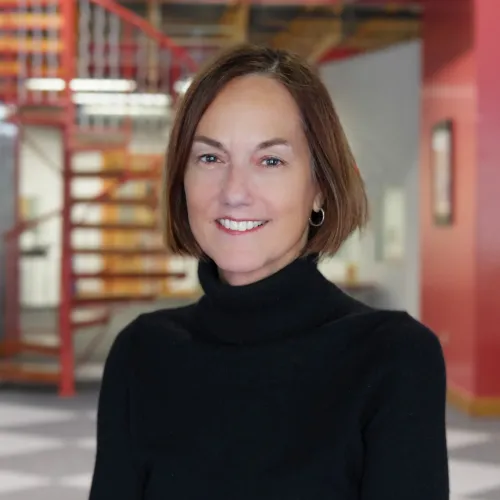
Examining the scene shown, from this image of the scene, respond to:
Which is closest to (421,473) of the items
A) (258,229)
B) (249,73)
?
(258,229)

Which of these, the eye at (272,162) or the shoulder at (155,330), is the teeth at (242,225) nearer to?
the eye at (272,162)

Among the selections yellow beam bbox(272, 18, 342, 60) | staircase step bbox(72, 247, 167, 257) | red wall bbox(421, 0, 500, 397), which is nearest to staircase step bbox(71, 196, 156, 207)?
staircase step bbox(72, 247, 167, 257)

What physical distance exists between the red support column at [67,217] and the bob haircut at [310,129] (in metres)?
6.04

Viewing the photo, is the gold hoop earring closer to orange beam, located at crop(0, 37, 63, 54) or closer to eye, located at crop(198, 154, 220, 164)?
eye, located at crop(198, 154, 220, 164)

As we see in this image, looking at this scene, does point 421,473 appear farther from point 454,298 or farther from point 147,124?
point 147,124

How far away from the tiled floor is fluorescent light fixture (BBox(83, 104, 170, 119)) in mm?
5361

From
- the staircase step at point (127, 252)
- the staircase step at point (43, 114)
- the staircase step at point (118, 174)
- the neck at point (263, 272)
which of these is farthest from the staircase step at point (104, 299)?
the neck at point (263, 272)

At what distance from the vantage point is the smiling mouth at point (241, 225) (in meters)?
1.24

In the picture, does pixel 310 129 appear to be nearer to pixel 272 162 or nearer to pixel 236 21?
pixel 272 162

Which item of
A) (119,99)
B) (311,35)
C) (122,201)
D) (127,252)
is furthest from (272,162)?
(311,35)

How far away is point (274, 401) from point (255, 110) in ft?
1.25

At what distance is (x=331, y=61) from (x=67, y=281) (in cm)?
435

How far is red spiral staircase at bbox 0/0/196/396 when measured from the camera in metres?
7.28

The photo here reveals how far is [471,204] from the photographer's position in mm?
6477
